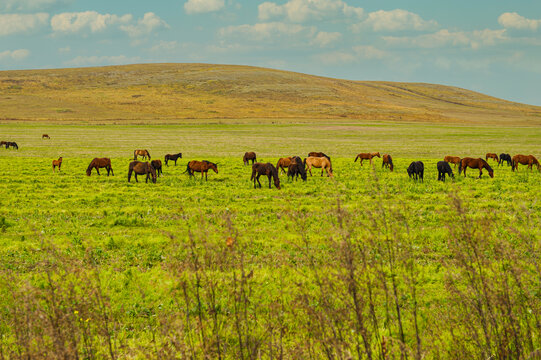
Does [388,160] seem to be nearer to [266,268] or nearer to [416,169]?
[416,169]

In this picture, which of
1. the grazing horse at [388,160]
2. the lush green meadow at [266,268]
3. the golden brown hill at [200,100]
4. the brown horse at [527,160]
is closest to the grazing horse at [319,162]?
the lush green meadow at [266,268]

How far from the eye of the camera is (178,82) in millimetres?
183750

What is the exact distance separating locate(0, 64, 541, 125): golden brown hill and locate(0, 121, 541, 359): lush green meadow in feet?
321

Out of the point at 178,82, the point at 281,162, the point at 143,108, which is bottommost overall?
the point at 281,162

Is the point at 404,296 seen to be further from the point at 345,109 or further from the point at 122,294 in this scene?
the point at 345,109

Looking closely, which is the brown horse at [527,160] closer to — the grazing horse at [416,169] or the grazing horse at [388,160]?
the grazing horse at [388,160]

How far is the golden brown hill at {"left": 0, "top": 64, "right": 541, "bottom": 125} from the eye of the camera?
125 meters

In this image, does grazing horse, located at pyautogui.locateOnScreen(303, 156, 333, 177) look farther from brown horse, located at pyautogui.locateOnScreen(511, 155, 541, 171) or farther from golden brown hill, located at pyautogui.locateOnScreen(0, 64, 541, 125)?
golden brown hill, located at pyautogui.locateOnScreen(0, 64, 541, 125)

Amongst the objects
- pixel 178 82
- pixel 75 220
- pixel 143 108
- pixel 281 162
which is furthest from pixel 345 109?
pixel 75 220

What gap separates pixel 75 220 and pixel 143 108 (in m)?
129

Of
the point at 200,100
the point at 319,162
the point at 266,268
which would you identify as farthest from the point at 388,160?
the point at 200,100

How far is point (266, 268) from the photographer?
864 centimetres

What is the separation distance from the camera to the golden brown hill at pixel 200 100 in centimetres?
12538

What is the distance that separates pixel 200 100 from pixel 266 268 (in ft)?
500
